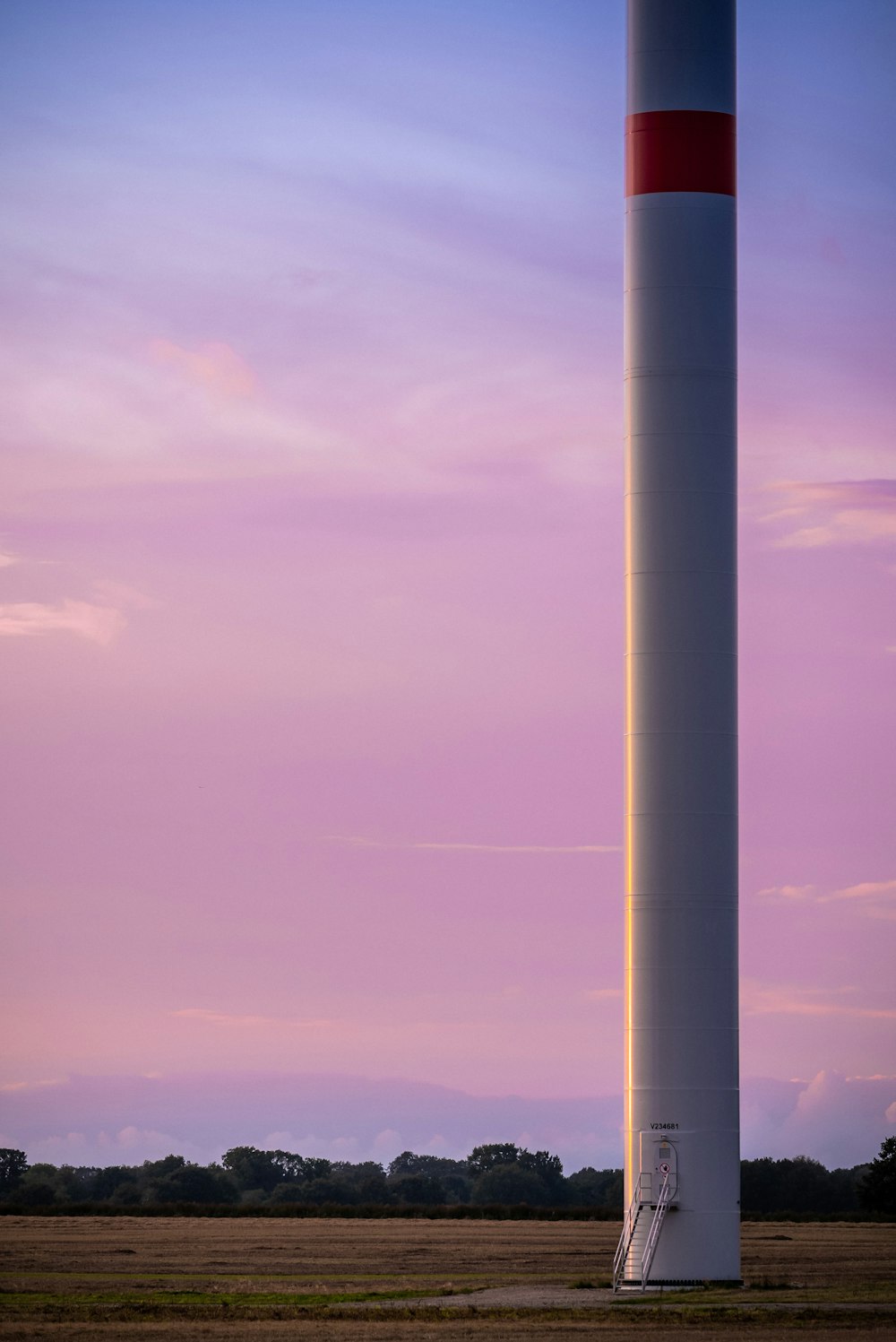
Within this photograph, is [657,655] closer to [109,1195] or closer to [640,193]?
[640,193]

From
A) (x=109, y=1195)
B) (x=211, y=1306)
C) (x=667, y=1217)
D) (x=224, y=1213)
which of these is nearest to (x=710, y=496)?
(x=667, y=1217)

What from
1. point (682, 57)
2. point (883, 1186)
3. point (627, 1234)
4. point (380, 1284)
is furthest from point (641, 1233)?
point (883, 1186)

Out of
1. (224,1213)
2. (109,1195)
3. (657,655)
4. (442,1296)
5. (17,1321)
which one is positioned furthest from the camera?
(109,1195)

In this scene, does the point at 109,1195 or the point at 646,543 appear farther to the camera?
the point at 109,1195

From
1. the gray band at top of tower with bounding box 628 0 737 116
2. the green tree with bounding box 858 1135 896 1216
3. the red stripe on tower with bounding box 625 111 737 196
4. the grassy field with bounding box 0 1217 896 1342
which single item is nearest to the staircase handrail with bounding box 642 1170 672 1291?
the grassy field with bounding box 0 1217 896 1342

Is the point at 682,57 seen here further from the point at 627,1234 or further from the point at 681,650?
the point at 627,1234

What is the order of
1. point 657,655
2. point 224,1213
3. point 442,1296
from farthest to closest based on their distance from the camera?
point 224,1213, point 657,655, point 442,1296

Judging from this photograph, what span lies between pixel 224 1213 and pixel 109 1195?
47.8m

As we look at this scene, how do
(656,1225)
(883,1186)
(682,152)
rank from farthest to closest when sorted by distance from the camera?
(883,1186) < (682,152) < (656,1225)

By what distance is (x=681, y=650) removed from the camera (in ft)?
171

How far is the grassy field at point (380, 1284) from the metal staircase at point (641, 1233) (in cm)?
111

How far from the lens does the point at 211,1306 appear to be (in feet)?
152

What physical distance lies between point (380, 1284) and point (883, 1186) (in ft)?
183

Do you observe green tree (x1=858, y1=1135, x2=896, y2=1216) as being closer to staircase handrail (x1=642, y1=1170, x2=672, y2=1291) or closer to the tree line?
the tree line
